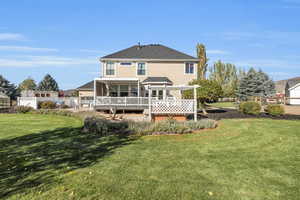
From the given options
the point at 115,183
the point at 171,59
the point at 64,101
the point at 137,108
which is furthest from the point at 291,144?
the point at 64,101

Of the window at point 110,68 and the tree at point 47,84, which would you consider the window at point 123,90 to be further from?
the tree at point 47,84

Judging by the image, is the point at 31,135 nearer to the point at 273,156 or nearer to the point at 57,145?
the point at 57,145

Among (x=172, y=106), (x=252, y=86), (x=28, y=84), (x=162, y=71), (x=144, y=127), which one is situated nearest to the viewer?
(x=144, y=127)

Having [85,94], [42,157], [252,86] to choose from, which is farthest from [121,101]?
[252,86]

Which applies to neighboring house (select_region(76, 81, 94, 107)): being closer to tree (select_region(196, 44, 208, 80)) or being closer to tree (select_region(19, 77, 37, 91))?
tree (select_region(196, 44, 208, 80))

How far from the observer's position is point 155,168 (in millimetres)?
4316

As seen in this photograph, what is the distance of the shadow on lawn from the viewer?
12.1ft

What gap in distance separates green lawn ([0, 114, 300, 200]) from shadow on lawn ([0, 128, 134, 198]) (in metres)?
0.02

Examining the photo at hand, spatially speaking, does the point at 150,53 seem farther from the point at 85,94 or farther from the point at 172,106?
the point at 172,106

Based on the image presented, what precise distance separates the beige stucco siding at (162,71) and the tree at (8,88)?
1475 inches

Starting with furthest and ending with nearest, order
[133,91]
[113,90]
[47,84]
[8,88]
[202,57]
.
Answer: [47,84]
[8,88]
[202,57]
[113,90]
[133,91]

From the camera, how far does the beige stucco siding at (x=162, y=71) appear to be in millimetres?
21531

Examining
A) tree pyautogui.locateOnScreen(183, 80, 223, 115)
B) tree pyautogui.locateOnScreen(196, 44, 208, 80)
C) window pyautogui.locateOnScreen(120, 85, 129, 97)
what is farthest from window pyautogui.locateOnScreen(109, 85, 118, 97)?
tree pyautogui.locateOnScreen(196, 44, 208, 80)

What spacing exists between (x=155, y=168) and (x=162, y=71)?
18051mm
